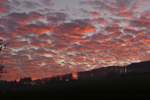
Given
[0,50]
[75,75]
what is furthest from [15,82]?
[0,50]

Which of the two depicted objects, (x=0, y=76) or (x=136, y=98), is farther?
(x=0, y=76)

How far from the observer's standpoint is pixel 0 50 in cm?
10144

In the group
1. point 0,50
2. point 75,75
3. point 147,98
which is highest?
point 0,50

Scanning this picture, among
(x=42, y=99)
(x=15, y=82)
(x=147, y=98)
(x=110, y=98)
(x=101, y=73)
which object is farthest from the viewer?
(x=15, y=82)

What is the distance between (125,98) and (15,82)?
564 ft

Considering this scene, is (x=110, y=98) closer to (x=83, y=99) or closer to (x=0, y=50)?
(x=83, y=99)

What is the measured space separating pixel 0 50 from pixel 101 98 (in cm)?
7153

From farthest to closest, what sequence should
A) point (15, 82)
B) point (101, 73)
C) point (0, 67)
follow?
1. point (15, 82)
2. point (101, 73)
3. point (0, 67)

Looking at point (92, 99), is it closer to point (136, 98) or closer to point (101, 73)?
point (136, 98)

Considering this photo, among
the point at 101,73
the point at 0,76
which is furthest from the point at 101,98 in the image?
the point at 101,73

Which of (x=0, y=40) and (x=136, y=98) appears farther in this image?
(x=0, y=40)

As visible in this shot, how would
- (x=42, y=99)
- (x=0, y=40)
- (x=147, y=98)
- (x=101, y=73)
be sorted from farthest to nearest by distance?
1. (x=101, y=73)
2. (x=0, y=40)
3. (x=42, y=99)
4. (x=147, y=98)

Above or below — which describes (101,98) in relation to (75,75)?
below

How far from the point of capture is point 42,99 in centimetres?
4541
